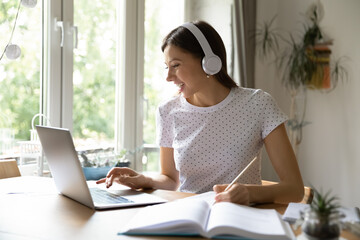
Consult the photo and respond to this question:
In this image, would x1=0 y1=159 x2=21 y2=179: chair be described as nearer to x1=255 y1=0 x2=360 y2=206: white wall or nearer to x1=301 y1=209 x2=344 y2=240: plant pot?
x1=301 y1=209 x2=344 y2=240: plant pot

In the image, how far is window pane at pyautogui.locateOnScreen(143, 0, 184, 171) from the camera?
3074 mm

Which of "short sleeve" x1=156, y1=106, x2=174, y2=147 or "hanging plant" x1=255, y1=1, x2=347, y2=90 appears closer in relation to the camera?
"short sleeve" x1=156, y1=106, x2=174, y2=147

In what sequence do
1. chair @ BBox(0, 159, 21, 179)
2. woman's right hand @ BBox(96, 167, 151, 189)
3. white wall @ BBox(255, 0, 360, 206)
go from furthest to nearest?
1. white wall @ BBox(255, 0, 360, 206)
2. chair @ BBox(0, 159, 21, 179)
3. woman's right hand @ BBox(96, 167, 151, 189)

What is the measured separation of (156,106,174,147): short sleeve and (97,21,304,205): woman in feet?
0.07

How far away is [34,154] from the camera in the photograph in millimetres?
2123

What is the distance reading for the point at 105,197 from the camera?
53.8 inches

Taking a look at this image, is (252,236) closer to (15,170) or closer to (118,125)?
(15,170)

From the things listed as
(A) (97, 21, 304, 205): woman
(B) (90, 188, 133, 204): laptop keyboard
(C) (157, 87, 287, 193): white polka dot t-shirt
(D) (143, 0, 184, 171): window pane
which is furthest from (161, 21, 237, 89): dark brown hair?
(D) (143, 0, 184, 171): window pane

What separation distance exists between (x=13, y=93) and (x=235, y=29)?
5.94ft

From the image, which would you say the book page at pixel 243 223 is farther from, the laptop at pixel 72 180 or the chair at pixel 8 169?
the chair at pixel 8 169

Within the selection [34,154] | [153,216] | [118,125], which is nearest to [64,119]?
[34,154]

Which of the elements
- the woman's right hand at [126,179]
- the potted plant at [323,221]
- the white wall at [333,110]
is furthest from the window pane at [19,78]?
the white wall at [333,110]

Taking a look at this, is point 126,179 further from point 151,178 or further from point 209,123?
point 209,123

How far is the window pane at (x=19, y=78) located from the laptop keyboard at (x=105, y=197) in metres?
0.80
